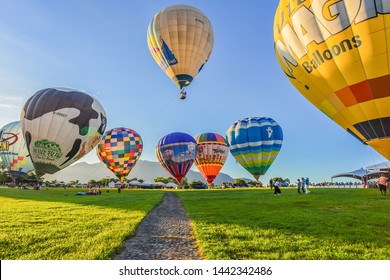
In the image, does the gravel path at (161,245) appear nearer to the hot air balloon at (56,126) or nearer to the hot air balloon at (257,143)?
the hot air balloon at (56,126)

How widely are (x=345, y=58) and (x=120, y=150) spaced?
30713 mm

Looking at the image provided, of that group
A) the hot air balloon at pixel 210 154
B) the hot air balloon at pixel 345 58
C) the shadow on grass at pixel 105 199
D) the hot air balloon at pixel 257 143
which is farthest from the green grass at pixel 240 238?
the hot air balloon at pixel 210 154

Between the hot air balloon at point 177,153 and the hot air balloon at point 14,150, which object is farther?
the hot air balloon at point 14,150

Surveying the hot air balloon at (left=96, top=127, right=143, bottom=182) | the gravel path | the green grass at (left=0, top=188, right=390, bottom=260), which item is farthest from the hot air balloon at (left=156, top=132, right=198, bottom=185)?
the gravel path

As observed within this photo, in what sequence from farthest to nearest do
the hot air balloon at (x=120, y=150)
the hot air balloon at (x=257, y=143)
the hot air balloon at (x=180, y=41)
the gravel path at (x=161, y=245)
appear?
the hot air balloon at (x=120, y=150) < the hot air balloon at (x=257, y=143) < the hot air balloon at (x=180, y=41) < the gravel path at (x=161, y=245)

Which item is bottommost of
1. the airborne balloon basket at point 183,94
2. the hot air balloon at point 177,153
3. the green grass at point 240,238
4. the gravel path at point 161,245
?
the gravel path at point 161,245

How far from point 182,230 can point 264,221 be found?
2.46m

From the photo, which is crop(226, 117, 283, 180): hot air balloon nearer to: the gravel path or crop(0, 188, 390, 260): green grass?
crop(0, 188, 390, 260): green grass

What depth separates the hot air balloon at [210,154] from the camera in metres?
44.4

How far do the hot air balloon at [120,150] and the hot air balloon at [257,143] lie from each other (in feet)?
46.5

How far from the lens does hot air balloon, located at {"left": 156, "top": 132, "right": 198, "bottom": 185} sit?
125 feet

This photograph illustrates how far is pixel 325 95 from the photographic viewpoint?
13883 millimetres

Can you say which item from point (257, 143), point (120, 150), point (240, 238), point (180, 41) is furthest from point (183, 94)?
point (240, 238)

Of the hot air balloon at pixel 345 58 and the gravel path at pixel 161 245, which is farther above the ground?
the hot air balloon at pixel 345 58
